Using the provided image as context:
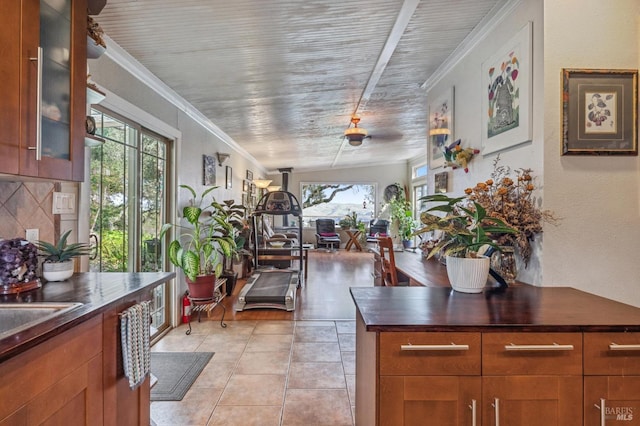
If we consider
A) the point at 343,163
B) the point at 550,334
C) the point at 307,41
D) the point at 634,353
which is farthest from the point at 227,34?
the point at 343,163

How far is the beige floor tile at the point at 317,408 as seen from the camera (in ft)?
6.73

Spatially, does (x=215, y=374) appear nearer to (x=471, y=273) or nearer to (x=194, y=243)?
(x=194, y=243)

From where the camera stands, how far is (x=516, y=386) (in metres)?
1.20

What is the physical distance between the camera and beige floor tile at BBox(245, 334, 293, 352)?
3.07 metres

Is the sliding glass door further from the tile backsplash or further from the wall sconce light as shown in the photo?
the wall sconce light

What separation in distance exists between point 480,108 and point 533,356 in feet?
6.09

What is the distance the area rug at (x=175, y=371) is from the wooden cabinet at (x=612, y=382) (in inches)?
87.5

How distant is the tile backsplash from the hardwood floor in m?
2.31

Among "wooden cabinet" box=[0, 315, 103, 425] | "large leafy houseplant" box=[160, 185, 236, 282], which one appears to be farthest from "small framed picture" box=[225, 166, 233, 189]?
"wooden cabinet" box=[0, 315, 103, 425]

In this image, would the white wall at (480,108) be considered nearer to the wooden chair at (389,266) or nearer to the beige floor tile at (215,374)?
the wooden chair at (389,266)

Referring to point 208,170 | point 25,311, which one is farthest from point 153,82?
point 25,311

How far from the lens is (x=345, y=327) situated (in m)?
3.62

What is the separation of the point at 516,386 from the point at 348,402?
1.31m

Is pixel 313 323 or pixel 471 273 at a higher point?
pixel 471 273
